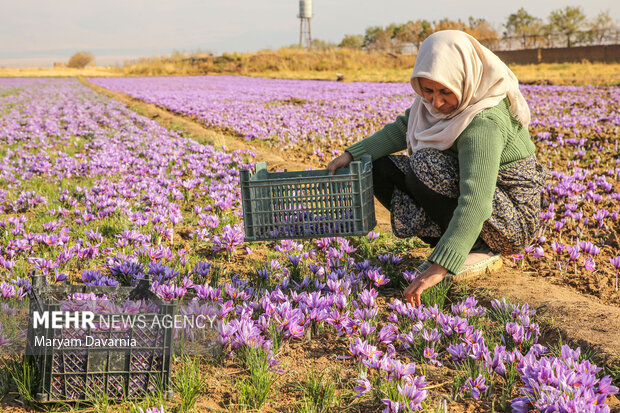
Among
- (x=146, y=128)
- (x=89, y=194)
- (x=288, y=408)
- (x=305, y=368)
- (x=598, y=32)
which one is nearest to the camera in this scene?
(x=288, y=408)

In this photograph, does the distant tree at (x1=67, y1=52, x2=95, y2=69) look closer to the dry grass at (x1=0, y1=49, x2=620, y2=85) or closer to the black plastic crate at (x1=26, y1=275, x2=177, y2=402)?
the dry grass at (x1=0, y1=49, x2=620, y2=85)

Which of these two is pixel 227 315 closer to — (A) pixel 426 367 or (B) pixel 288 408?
(B) pixel 288 408

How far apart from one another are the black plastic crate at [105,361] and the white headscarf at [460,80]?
215cm

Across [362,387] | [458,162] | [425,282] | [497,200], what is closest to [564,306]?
[497,200]

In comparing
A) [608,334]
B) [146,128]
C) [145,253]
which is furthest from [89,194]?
[146,128]

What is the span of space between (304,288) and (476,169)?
1.45 metres

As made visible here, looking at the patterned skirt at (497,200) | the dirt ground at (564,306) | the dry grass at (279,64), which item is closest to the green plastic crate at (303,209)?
the patterned skirt at (497,200)

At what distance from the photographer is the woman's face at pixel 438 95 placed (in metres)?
3.38

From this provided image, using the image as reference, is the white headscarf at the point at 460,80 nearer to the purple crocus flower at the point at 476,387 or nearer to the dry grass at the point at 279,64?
the purple crocus flower at the point at 476,387

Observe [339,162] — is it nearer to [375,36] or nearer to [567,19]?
[567,19]

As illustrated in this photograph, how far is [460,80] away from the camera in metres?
3.32

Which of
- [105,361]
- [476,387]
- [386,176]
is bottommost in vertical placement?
[476,387]

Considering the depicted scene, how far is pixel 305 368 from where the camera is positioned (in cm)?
283

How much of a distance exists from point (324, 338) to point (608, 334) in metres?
1.62
